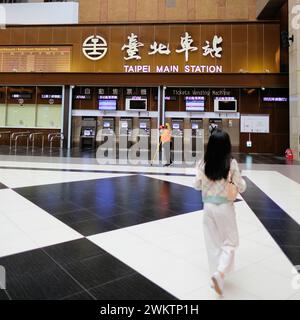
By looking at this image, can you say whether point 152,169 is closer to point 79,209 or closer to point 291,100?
point 79,209

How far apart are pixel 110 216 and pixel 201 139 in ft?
32.0

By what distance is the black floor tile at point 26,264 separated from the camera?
2232 millimetres

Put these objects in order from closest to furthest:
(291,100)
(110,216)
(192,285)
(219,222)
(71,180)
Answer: (219,222) < (192,285) < (110,216) < (71,180) < (291,100)

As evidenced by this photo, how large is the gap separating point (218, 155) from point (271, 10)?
44.5 ft

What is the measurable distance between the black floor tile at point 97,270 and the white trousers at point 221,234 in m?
0.69

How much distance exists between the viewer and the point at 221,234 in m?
1.97

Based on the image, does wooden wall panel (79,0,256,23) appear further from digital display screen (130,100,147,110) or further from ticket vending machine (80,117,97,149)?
ticket vending machine (80,117,97,149)

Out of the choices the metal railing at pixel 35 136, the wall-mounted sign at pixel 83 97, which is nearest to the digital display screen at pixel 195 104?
the wall-mounted sign at pixel 83 97

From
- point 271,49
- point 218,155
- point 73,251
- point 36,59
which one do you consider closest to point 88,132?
point 36,59

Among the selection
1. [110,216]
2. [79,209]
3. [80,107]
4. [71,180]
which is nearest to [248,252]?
[110,216]

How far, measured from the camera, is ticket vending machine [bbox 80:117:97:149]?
13.3 metres

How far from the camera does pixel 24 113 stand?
13867mm

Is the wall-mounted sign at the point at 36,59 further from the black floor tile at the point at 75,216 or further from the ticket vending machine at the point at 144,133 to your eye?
the black floor tile at the point at 75,216

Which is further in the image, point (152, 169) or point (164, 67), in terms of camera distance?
point (164, 67)
